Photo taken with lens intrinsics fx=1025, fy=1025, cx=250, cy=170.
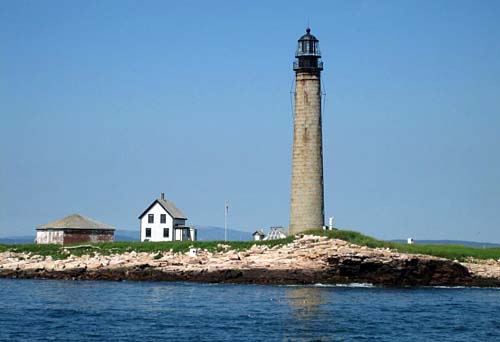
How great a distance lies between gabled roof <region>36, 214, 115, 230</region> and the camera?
79938 millimetres

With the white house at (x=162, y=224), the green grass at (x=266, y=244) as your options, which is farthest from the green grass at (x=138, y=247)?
the white house at (x=162, y=224)

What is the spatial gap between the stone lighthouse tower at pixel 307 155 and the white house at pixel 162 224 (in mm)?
18634

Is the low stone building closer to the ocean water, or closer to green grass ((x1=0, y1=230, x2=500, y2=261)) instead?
Answer: green grass ((x1=0, y1=230, x2=500, y2=261))

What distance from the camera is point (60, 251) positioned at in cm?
7169

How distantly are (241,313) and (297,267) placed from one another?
51.5ft

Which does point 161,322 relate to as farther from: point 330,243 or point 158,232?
point 158,232

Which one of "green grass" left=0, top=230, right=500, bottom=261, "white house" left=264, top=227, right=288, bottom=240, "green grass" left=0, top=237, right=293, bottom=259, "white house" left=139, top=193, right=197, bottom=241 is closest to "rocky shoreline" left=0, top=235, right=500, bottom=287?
"green grass" left=0, top=237, right=293, bottom=259

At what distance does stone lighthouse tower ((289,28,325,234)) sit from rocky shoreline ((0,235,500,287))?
2.44m

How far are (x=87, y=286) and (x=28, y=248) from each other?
15.5 m

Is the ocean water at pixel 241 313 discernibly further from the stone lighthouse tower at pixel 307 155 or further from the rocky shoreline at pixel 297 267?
the stone lighthouse tower at pixel 307 155

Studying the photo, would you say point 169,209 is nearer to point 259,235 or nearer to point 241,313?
point 259,235

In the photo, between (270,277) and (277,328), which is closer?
(277,328)

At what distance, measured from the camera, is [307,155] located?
220 ft

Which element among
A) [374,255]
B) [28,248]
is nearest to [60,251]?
[28,248]
